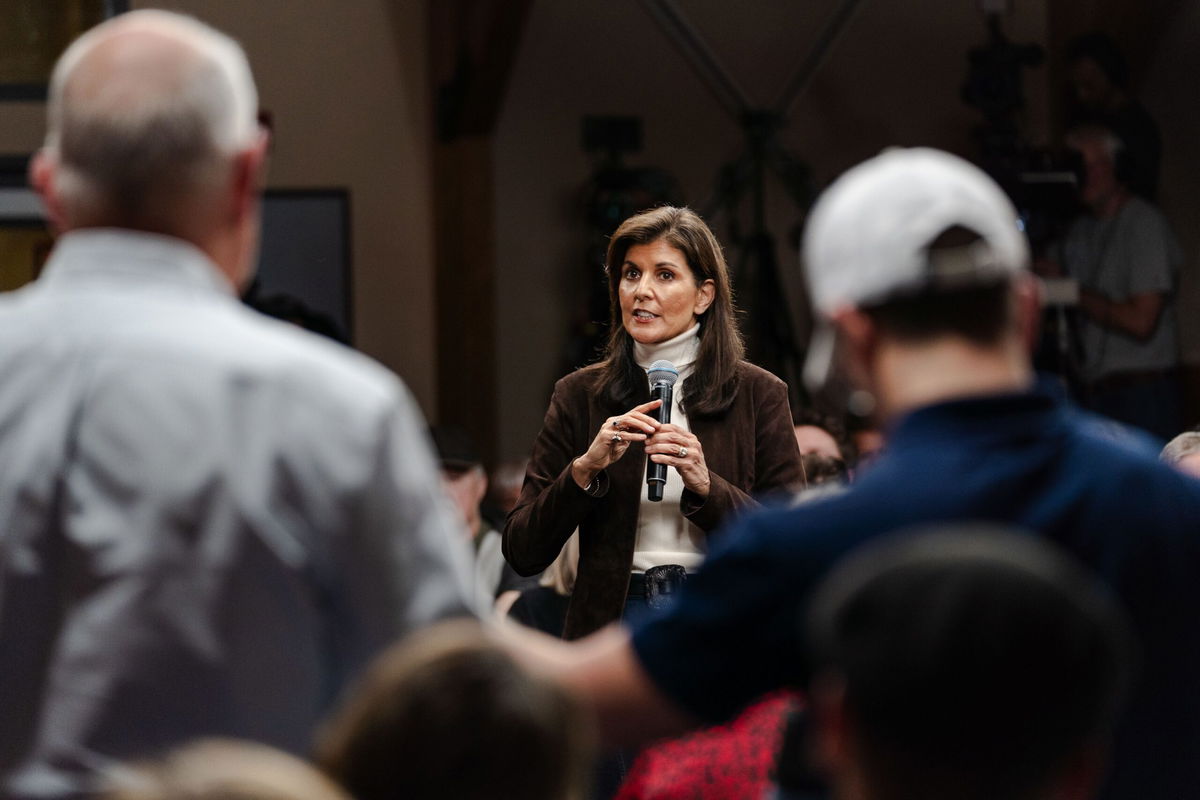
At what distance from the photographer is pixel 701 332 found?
3074mm

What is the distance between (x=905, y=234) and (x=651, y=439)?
5.02ft

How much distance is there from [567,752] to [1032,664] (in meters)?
0.29

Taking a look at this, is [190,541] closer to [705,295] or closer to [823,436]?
[705,295]

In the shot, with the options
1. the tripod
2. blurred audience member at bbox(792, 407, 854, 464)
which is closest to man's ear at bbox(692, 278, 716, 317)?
blurred audience member at bbox(792, 407, 854, 464)

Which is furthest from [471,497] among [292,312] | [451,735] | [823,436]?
[451,735]

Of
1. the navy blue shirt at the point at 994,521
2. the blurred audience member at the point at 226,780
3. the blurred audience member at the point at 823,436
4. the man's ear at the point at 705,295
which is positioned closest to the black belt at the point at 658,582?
the man's ear at the point at 705,295

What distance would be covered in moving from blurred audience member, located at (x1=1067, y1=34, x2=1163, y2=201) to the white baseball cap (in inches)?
223

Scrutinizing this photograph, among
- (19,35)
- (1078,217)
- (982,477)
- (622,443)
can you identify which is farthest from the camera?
(1078,217)

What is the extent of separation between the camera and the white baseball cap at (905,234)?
1.27 m

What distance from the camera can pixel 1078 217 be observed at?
21.1 ft

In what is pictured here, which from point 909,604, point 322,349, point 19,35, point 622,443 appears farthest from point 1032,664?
point 19,35

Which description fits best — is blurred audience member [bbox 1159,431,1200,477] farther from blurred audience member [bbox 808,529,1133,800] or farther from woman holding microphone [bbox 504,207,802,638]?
blurred audience member [bbox 808,529,1133,800]

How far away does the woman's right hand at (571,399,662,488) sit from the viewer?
2.76 metres

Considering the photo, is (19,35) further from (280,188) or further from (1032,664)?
(1032,664)
